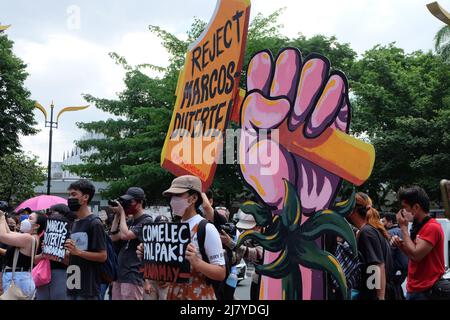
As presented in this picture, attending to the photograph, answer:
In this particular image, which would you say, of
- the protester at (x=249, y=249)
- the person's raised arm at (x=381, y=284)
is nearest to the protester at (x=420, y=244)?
the person's raised arm at (x=381, y=284)

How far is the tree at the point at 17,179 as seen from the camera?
42688mm

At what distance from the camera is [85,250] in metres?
5.48

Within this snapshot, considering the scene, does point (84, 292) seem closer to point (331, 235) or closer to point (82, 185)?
point (82, 185)

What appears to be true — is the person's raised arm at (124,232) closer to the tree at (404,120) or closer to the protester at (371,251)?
the protester at (371,251)

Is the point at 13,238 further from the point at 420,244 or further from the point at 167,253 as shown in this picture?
the point at 420,244

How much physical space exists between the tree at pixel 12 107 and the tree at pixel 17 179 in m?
13.5

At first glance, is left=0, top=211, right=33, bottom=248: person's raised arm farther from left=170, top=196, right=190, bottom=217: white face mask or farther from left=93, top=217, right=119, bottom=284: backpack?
left=170, top=196, right=190, bottom=217: white face mask

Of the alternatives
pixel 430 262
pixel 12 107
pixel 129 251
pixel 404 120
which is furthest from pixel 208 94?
pixel 12 107

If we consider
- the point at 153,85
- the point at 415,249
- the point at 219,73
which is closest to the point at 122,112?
the point at 153,85

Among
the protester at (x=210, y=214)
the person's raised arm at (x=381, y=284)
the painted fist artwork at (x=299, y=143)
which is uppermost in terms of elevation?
the painted fist artwork at (x=299, y=143)

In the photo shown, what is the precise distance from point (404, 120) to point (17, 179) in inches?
1174

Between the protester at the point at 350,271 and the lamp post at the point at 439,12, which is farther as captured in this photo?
the lamp post at the point at 439,12

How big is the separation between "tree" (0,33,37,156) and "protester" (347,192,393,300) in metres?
24.6

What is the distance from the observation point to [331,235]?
578cm
